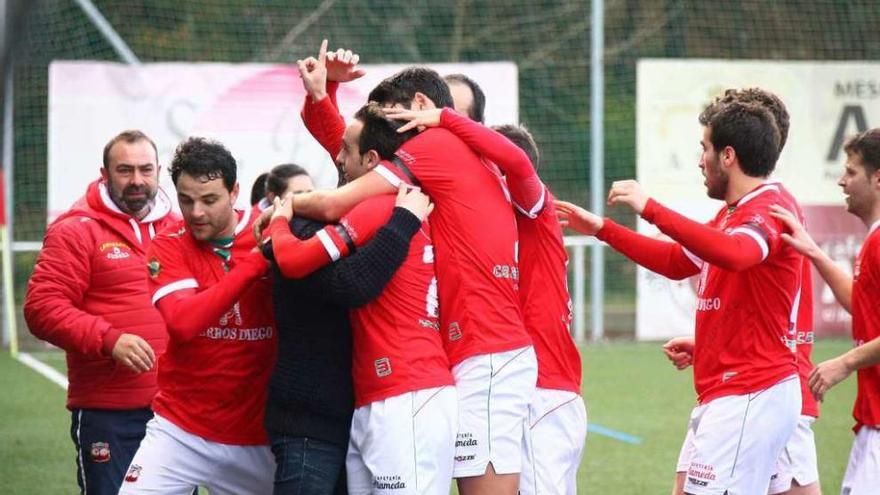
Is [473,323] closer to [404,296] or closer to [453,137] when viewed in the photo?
[404,296]

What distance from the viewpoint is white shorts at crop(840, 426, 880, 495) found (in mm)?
4824

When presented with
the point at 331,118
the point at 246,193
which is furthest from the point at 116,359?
the point at 246,193

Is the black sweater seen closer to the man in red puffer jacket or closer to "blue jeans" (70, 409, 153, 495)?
the man in red puffer jacket

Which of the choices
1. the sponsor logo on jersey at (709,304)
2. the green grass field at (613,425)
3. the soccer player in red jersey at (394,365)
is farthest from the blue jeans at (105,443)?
the sponsor logo on jersey at (709,304)

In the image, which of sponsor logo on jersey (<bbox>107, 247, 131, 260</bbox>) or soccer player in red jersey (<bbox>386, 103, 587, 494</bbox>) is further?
sponsor logo on jersey (<bbox>107, 247, 131, 260</bbox>)

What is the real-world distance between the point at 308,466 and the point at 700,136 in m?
11.7

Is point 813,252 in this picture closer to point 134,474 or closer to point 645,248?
point 645,248

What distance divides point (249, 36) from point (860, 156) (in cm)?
1404

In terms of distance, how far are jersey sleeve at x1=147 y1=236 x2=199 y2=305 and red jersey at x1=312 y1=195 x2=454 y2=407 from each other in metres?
0.79

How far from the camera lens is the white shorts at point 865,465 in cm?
482

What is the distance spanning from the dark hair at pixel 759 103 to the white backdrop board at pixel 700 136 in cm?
970

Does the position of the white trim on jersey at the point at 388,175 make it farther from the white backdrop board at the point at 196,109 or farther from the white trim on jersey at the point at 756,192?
the white backdrop board at the point at 196,109

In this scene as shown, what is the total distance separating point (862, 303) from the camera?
16.5ft

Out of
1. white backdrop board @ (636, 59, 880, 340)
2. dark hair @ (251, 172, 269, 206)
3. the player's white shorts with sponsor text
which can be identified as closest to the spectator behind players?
dark hair @ (251, 172, 269, 206)
